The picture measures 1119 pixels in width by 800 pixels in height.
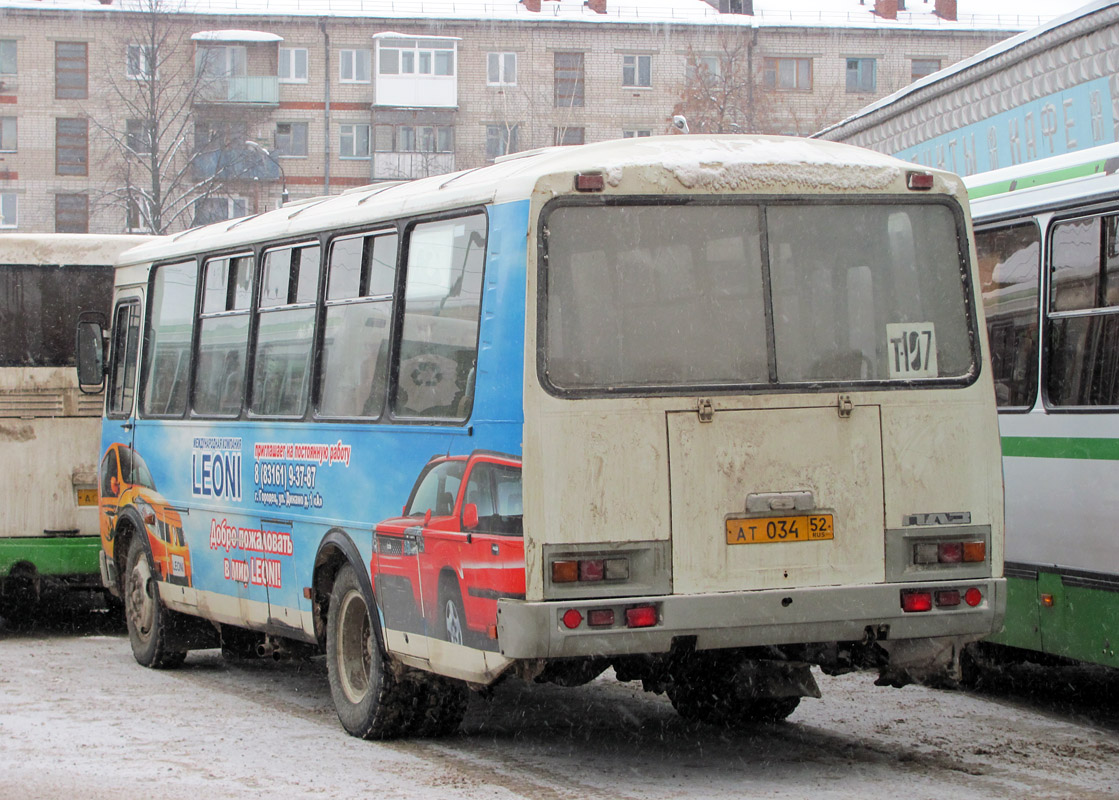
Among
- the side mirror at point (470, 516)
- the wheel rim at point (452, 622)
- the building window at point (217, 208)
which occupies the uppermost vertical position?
the building window at point (217, 208)

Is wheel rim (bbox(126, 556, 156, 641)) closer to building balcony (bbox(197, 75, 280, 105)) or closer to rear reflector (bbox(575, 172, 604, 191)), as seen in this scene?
rear reflector (bbox(575, 172, 604, 191))

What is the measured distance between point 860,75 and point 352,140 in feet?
62.2

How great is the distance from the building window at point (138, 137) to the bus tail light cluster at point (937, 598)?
49617mm

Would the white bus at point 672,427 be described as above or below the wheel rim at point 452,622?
above

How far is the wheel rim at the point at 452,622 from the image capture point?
7.40 meters

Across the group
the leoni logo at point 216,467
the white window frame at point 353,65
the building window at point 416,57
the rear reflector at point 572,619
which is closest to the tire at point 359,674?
the leoni logo at point 216,467

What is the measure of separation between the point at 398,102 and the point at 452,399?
53979mm

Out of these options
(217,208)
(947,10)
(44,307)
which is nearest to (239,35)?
(217,208)

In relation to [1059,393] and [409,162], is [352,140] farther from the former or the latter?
[1059,393]

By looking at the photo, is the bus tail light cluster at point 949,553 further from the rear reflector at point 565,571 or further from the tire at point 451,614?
the tire at point 451,614

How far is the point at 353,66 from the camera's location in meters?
61.3

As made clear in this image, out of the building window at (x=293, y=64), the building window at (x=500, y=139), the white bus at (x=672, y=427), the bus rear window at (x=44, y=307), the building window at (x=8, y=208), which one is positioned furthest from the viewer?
the building window at (x=293, y=64)

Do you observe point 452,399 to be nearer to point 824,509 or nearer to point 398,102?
point 824,509

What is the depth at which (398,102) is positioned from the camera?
60219 mm
